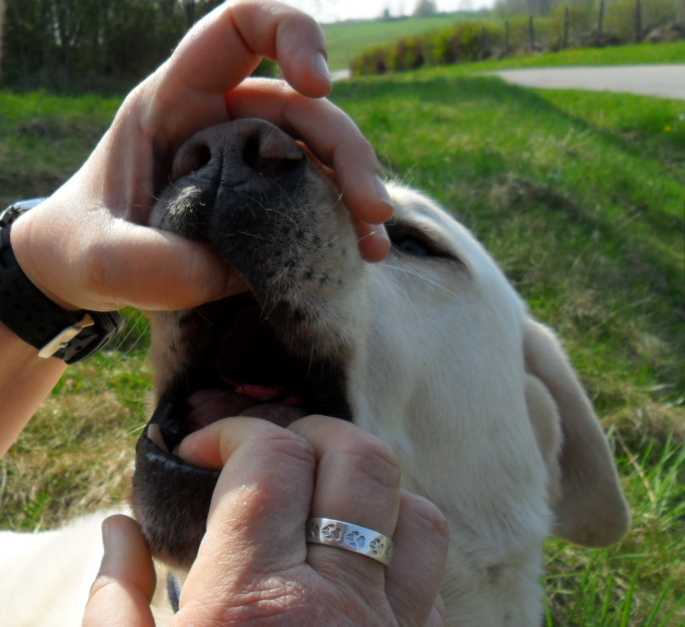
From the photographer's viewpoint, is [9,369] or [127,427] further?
[127,427]

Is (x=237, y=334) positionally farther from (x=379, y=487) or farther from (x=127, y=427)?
(x=127, y=427)

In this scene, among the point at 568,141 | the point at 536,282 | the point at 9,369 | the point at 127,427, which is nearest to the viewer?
the point at 9,369

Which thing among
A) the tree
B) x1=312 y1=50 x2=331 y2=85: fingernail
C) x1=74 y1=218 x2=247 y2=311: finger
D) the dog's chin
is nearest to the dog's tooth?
the dog's chin

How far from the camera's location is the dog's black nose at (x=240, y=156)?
140 cm

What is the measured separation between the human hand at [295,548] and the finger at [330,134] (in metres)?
0.44

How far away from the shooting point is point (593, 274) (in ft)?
19.9

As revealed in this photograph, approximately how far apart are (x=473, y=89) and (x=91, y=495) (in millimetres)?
15780

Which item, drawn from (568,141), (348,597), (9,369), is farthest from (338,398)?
(568,141)

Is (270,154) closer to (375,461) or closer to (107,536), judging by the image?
(375,461)

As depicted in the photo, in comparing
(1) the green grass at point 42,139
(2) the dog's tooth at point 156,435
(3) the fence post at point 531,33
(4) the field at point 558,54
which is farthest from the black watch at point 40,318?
(3) the fence post at point 531,33

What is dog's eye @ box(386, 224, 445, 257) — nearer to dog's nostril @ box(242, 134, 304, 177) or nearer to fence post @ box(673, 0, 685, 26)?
dog's nostril @ box(242, 134, 304, 177)

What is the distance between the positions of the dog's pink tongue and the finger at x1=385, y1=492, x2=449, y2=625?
431 millimetres

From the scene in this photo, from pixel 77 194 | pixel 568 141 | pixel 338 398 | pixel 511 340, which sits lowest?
pixel 568 141

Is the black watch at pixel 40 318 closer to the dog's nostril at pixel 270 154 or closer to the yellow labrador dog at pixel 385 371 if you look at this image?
the yellow labrador dog at pixel 385 371
